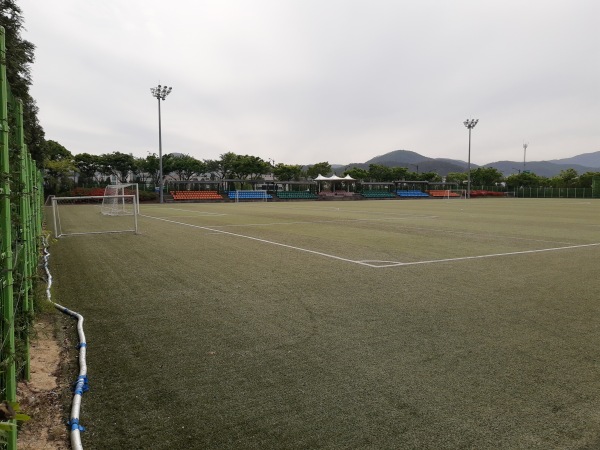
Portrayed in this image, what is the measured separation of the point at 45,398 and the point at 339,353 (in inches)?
100

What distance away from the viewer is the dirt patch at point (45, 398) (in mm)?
2865

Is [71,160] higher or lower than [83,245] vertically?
higher

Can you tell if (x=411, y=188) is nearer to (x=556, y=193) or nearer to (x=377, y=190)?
(x=377, y=190)

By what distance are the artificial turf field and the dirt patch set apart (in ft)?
0.64

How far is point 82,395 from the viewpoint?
339cm

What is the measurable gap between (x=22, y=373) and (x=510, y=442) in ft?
12.5

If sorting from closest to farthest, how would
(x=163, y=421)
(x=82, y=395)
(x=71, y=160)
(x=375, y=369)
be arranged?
(x=163, y=421) → (x=82, y=395) → (x=375, y=369) → (x=71, y=160)

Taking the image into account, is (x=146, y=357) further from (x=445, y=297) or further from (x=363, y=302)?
(x=445, y=297)

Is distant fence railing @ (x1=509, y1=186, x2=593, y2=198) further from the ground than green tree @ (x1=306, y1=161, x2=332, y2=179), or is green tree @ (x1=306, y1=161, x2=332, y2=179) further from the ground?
green tree @ (x1=306, y1=161, x2=332, y2=179)

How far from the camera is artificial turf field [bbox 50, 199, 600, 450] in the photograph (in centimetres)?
292

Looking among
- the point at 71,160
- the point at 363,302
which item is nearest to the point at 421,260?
the point at 363,302

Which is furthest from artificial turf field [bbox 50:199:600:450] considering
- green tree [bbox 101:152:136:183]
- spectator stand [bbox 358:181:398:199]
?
spectator stand [bbox 358:181:398:199]

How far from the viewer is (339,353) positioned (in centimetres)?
424

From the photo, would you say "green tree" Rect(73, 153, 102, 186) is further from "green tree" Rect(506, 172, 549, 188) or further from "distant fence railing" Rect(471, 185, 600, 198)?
"green tree" Rect(506, 172, 549, 188)
